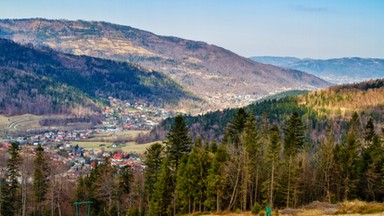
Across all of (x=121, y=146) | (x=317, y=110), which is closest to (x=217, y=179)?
(x=121, y=146)

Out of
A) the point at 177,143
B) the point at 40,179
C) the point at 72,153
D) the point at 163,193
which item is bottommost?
the point at 72,153

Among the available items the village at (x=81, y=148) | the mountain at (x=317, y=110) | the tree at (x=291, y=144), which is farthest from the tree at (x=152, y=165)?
the mountain at (x=317, y=110)

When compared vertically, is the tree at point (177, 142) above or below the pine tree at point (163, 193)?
above

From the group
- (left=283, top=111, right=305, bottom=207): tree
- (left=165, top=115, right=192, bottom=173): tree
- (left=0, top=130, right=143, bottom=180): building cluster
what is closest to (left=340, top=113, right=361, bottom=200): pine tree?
(left=283, top=111, right=305, bottom=207): tree

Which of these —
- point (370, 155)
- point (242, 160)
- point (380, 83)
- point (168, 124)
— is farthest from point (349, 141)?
point (380, 83)

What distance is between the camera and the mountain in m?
152

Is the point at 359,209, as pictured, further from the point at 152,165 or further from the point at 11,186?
the point at 11,186

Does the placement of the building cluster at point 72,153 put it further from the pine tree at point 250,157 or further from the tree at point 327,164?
the tree at point 327,164

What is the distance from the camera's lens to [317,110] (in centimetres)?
16512

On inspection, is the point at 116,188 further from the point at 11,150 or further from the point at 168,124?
the point at 168,124

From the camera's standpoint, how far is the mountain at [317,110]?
5999 inches

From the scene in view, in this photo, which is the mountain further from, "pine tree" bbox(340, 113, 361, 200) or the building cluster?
"pine tree" bbox(340, 113, 361, 200)

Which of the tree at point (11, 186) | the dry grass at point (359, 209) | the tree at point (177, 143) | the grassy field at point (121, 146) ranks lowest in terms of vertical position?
the grassy field at point (121, 146)

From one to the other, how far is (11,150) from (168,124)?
13923 centimetres
